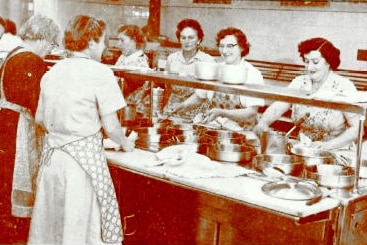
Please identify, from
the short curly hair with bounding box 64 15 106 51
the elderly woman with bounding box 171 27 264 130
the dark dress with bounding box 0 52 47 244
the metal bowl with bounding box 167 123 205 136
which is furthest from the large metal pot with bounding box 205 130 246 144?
the dark dress with bounding box 0 52 47 244

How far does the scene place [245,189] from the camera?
2.52 meters

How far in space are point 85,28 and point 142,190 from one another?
1131 mm

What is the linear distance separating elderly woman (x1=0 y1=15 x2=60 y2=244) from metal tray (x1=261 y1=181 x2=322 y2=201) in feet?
6.00

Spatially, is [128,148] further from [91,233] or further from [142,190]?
[91,233]

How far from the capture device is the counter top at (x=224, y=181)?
2.30 metres

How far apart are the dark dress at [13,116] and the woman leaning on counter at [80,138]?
2.33 ft

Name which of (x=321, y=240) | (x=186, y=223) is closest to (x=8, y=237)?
(x=186, y=223)

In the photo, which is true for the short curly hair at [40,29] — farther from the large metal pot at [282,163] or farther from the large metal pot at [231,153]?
the large metal pot at [282,163]

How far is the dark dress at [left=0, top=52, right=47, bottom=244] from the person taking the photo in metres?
3.49

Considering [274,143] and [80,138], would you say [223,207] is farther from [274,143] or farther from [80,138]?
[80,138]

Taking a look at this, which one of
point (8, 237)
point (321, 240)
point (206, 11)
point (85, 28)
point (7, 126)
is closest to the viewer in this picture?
point (321, 240)

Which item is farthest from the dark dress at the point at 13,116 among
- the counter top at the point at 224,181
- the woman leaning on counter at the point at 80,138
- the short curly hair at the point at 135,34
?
the short curly hair at the point at 135,34

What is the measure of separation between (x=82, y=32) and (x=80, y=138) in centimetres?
55

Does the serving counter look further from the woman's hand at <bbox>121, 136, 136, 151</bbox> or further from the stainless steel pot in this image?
the stainless steel pot
